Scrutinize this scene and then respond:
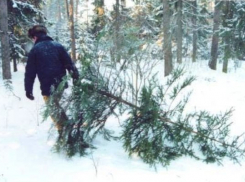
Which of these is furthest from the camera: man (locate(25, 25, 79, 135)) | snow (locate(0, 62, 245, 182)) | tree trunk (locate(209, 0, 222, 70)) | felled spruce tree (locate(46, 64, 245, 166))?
tree trunk (locate(209, 0, 222, 70))

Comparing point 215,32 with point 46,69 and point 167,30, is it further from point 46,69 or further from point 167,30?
point 46,69

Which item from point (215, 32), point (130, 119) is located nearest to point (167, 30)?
point (215, 32)

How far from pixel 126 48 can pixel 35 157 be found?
248 cm

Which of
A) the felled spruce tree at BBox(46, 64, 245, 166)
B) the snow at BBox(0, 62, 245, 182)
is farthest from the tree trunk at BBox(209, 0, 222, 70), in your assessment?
the snow at BBox(0, 62, 245, 182)

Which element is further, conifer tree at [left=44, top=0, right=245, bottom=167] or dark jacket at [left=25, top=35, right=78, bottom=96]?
dark jacket at [left=25, top=35, right=78, bottom=96]

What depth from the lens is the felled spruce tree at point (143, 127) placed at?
455 cm

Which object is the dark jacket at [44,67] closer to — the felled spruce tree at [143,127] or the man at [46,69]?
the man at [46,69]

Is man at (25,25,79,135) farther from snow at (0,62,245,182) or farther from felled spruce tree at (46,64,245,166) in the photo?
snow at (0,62,245,182)

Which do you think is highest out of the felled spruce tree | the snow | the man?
the man

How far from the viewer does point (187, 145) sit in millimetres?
4945

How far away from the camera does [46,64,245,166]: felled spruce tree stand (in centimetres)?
455

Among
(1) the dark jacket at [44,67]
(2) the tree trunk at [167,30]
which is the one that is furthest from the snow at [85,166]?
(2) the tree trunk at [167,30]

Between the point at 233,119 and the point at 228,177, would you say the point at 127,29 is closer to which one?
the point at 228,177

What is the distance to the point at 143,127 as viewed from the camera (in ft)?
15.4
